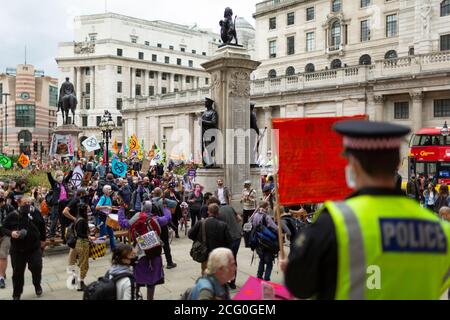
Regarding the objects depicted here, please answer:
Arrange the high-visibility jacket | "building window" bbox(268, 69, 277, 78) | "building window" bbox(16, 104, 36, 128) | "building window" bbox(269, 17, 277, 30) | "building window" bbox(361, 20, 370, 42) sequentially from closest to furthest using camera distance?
the high-visibility jacket < "building window" bbox(361, 20, 370, 42) < "building window" bbox(269, 17, 277, 30) < "building window" bbox(268, 69, 277, 78) < "building window" bbox(16, 104, 36, 128)

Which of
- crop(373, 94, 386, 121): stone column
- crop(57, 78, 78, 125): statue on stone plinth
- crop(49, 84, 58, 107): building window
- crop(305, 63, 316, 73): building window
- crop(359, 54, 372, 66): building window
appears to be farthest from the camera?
crop(49, 84, 58, 107): building window

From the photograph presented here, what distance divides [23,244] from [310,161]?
20.1 feet

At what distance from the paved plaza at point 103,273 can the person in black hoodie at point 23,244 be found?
0.46 metres

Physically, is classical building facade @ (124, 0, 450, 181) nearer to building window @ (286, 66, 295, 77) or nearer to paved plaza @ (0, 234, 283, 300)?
building window @ (286, 66, 295, 77)

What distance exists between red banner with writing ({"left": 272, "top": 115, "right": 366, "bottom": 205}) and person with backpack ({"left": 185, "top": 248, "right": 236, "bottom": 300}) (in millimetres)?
902

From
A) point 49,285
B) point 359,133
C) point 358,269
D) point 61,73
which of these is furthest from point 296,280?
point 61,73

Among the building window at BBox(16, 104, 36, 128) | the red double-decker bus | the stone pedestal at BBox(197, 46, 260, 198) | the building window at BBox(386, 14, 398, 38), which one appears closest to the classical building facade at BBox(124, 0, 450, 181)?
the building window at BBox(386, 14, 398, 38)

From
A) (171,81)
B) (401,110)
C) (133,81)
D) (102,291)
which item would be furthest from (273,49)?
(102,291)

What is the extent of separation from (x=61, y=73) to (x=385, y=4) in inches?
2597

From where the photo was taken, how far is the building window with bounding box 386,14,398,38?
46156 mm

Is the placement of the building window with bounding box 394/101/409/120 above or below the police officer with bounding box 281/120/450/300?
above

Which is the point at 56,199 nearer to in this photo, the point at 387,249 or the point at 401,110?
the point at 387,249

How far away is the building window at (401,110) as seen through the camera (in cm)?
3606
